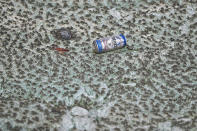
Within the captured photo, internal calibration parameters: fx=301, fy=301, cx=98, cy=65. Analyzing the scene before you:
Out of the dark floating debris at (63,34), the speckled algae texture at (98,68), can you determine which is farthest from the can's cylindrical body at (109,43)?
the dark floating debris at (63,34)

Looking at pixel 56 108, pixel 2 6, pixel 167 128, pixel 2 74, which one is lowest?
pixel 167 128

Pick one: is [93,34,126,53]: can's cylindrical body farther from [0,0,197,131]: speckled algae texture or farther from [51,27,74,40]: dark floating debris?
[51,27,74,40]: dark floating debris

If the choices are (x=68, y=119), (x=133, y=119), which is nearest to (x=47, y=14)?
(x=68, y=119)

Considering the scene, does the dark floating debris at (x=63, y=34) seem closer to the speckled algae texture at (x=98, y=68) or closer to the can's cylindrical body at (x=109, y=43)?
the speckled algae texture at (x=98, y=68)

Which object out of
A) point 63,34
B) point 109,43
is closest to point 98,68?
point 109,43

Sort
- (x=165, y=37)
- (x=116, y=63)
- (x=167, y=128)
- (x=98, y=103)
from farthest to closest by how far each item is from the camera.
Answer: (x=165, y=37) < (x=116, y=63) < (x=98, y=103) < (x=167, y=128)

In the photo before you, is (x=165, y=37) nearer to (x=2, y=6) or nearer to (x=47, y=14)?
(x=47, y=14)
